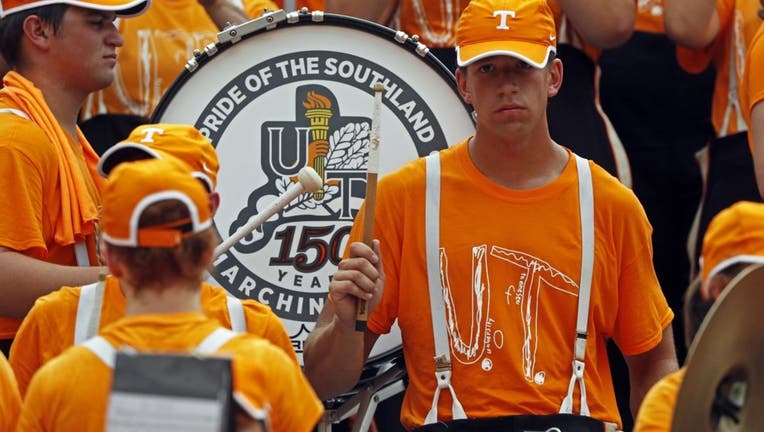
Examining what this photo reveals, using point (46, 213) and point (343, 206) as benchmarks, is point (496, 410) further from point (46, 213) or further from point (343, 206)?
point (46, 213)

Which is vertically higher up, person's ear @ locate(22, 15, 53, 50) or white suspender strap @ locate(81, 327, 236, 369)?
person's ear @ locate(22, 15, 53, 50)

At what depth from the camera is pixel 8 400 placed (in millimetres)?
3662

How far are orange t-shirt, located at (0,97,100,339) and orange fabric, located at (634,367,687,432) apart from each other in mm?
1845

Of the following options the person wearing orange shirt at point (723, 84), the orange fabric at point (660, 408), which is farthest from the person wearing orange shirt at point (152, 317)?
the person wearing orange shirt at point (723, 84)

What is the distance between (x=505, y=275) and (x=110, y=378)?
4.80 ft

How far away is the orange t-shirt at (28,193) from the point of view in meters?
4.60

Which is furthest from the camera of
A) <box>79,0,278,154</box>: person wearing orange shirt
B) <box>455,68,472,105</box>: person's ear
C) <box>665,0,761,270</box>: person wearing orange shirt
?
<box>79,0,278,154</box>: person wearing orange shirt

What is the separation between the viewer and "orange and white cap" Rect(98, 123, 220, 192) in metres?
4.09

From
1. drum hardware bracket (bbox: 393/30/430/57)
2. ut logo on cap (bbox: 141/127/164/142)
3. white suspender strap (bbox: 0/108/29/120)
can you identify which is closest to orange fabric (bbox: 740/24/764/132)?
drum hardware bracket (bbox: 393/30/430/57)

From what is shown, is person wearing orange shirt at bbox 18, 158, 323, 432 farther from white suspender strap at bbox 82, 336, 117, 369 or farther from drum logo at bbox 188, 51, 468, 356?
drum logo at bbox 188, 51, 468, 356

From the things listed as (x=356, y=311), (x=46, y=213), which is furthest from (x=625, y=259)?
(x=46, y=213)

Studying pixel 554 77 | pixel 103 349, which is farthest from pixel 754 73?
pixel 103 349

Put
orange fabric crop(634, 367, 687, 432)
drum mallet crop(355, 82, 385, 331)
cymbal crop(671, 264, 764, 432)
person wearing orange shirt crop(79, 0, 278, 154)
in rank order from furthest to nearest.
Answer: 1. person wearing orange shirt crop(79, 0, 278, 154)
2. drum mallet crop(355, 82, 385, 331)
3. orange fabric crop(634, 367, 687, 432)
4. cymbal crop(671, 264, 764, 432)

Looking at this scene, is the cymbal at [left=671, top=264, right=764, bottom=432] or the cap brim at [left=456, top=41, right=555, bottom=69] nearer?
the cymbal at [left=671, top=264, right=764, bottom=432]
